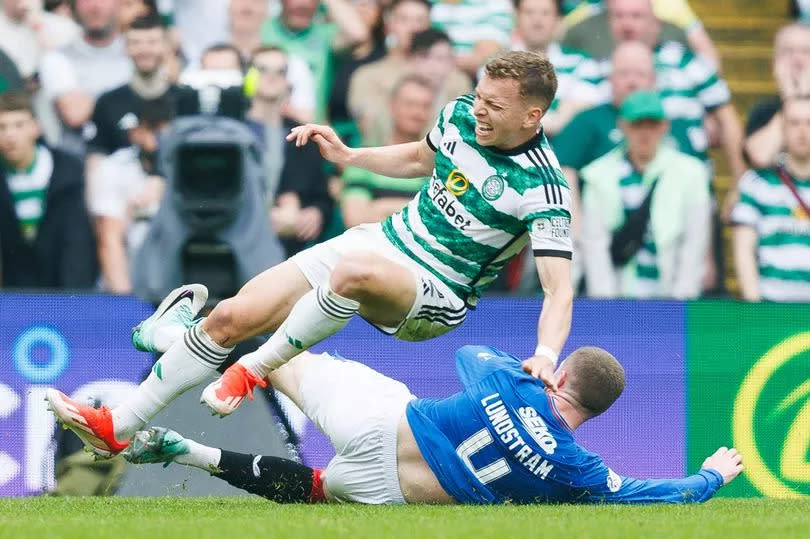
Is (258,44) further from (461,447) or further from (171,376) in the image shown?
(461,447)

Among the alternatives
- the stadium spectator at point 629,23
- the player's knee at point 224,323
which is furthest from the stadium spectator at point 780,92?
the player's knee at point 224,323

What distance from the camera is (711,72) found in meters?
10.7

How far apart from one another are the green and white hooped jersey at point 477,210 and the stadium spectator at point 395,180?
323cm

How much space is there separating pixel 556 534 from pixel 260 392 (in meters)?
2.85

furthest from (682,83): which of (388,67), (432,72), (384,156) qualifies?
(384,156)

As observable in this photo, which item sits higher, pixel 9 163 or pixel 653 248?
pixel 9 163

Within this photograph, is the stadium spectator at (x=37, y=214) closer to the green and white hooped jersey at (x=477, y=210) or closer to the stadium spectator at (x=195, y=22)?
the stadium spectator at (x=195, y=22)

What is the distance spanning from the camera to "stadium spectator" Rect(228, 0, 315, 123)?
10.2 m

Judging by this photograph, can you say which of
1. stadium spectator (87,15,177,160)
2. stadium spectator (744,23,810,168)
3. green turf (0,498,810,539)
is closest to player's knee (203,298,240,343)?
green turf (0,498,810,539)

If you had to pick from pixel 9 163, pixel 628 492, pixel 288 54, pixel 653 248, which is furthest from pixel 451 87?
pixel 628 492

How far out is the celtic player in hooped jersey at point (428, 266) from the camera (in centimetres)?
605

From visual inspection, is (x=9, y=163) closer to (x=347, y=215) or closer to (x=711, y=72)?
(x=347, y=215)

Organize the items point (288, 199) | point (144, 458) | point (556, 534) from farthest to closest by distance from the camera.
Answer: point (288, 199) → point (144, 458) → point (556, 534)

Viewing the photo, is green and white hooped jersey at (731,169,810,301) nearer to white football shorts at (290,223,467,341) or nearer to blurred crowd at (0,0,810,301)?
blurred crowd at (0,0,810,301)
